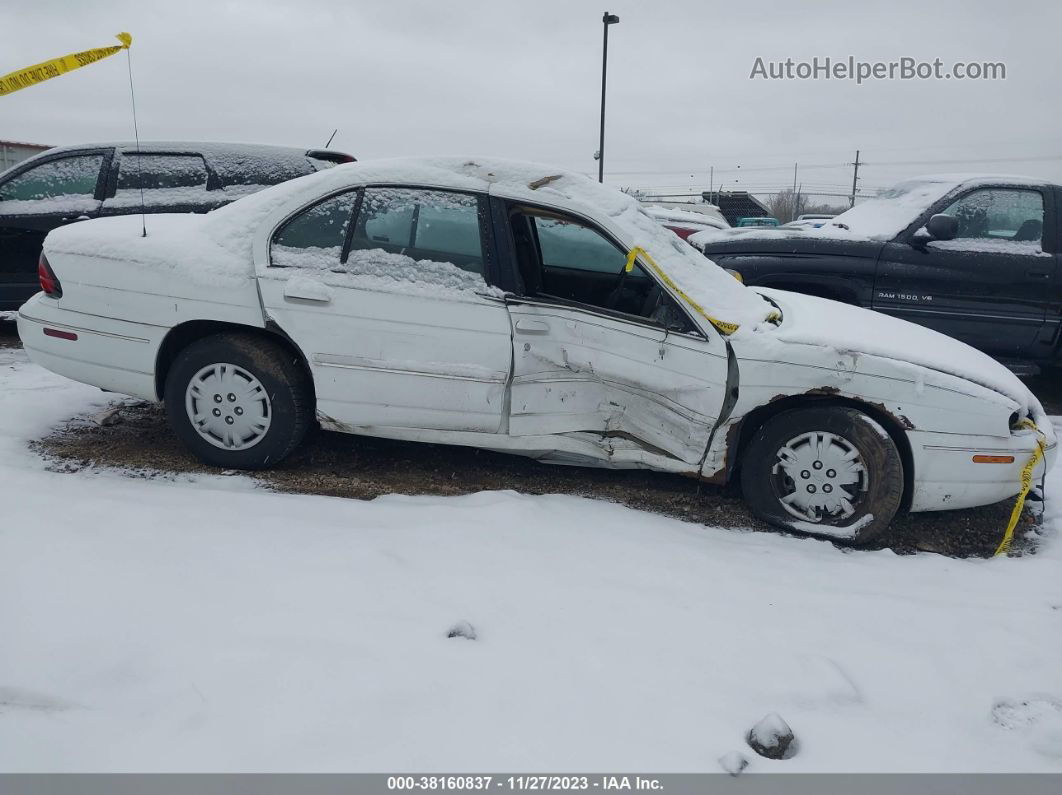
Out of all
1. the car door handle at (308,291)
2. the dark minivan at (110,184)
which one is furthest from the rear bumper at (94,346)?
the dark minivan at (110,184)

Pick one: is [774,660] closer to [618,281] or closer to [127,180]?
[618,281]

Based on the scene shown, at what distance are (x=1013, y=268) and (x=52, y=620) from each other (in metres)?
6.58

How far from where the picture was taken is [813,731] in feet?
7.39

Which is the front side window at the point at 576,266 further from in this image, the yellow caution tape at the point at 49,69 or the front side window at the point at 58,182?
the front side window at the point at 58,182

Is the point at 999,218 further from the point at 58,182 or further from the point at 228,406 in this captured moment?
the point at 58,182

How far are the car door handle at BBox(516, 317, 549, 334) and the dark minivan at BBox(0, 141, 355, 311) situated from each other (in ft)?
13.6

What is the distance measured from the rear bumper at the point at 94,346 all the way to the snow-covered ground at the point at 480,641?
0.57 metres

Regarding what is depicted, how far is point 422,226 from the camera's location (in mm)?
3756

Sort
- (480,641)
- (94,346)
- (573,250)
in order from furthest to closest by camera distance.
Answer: (573,250), (94,346), (480,641)

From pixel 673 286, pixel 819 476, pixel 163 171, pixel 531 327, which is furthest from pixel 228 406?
pixel 163 171

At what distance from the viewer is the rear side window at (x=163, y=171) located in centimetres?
661

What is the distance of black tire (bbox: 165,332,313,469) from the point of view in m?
3.74

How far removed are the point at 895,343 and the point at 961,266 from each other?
2803 mm
